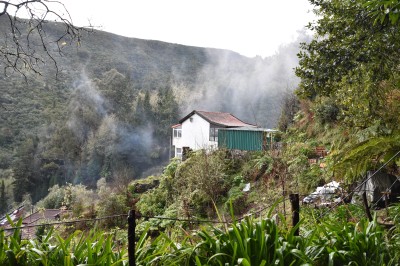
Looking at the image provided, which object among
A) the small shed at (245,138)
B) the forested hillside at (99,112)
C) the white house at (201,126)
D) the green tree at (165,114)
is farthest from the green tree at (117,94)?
the small shed at (245,138)

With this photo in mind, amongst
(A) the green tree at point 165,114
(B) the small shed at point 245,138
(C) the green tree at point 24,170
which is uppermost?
(A) the green tree at point 165,114

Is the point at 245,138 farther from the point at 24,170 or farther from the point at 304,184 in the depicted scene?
the point at 24,170

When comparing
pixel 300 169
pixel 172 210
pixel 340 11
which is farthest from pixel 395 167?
pixel 172 210

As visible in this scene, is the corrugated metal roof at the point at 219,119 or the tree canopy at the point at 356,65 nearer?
the tree canopy at the point at 356,65

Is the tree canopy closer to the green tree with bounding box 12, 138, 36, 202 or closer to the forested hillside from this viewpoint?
the forested hillside

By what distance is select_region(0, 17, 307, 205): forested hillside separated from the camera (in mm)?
32062

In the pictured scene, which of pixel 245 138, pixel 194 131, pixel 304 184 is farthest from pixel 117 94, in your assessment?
pixel 304 184

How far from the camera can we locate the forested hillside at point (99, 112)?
32.1 meters

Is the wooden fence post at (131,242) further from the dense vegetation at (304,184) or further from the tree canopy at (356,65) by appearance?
the tree canopy at (356,65)

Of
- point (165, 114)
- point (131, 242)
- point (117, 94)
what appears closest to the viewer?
point (131, 242)

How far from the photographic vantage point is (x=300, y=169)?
10453 mm

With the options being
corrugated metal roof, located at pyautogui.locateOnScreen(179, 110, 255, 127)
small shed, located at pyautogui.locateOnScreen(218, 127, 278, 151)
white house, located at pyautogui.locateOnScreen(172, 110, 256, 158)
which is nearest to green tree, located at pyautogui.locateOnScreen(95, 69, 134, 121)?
white house, located at pyautogui.locateOnScreen(172, 110, 256, 158)

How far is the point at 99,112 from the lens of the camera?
125 feet

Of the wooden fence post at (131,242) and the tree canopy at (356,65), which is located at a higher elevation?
the tree canopy at (356,65)
